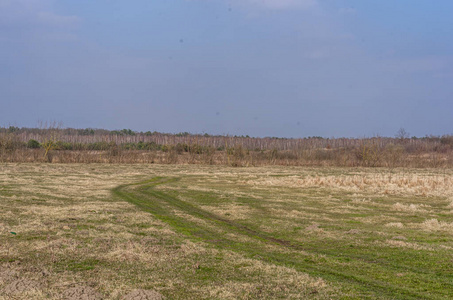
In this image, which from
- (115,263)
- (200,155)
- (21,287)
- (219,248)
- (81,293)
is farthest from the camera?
(200,155)

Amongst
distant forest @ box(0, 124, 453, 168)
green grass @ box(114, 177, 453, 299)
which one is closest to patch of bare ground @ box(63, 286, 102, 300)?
green grass @ box(114, 177, 453, 299)

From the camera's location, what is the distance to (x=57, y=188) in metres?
21.2

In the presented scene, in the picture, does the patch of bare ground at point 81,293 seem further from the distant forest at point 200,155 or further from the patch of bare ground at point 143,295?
the distant forest at point 200,155

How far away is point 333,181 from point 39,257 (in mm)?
20770

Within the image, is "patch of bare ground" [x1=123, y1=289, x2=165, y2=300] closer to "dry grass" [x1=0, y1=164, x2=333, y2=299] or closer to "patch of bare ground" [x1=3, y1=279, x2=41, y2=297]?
"dry grass" [x1=0, y1=164, x2=333, y2=299]

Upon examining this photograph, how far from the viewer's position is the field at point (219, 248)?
23.6 ft

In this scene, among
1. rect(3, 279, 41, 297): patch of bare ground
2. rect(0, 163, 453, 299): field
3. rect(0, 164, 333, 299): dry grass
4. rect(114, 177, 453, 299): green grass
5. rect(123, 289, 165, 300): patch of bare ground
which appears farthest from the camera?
rect(114, 177, 453, 299): green grass

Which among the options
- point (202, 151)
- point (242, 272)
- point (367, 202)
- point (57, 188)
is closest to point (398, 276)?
point (242, 272)

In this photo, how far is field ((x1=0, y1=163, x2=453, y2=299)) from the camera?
7.19 metres

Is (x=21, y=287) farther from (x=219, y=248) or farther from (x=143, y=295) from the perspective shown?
(x=219, y=248)

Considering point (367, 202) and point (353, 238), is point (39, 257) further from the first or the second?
point (367, 202)

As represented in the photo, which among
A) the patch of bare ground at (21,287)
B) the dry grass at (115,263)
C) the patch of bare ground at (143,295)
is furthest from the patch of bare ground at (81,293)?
the patch of bare ground at (21,287)

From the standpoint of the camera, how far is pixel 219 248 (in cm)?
1008

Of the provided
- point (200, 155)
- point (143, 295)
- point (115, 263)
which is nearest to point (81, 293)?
point (143, 295)
